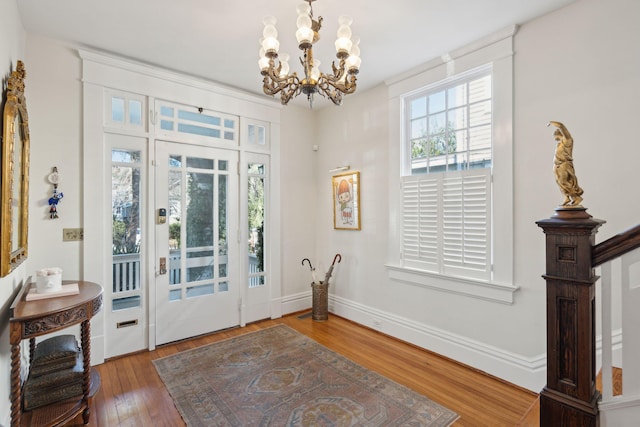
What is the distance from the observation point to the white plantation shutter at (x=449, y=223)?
9.06 feet

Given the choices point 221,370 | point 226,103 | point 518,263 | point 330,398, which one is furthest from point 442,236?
point 226,103

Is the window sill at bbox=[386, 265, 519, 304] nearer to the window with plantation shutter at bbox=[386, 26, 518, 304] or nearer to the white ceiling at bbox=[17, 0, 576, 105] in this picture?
the window with plantation shutter at bbox=[386, 26, 518, 304]

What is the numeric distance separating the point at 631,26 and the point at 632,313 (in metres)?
2.02

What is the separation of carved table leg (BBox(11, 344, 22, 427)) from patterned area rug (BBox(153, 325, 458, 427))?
89cm

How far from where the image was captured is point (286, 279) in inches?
169

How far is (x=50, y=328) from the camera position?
1853 millimetres

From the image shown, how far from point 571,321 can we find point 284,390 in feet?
6.63

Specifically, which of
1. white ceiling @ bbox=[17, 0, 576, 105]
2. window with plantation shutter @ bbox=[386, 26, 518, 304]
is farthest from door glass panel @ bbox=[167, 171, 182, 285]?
window with plantation shutter @ bbox=[386, 26, 518, 304]

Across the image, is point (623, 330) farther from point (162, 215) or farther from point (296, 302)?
point (296, 302)

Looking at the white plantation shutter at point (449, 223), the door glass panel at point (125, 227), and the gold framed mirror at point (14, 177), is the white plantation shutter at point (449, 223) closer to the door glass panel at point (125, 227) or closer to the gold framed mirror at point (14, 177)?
the door glass panel at point (125, 227)

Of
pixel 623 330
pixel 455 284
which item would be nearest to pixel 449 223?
pixel 455 284

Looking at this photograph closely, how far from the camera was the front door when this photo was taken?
329 centimetres

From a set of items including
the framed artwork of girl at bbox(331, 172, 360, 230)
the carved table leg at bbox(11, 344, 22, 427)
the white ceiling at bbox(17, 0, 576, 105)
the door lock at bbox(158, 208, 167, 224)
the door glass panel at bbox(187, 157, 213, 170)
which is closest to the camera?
the carved table leg at bbox(11, 344, 22, 427)

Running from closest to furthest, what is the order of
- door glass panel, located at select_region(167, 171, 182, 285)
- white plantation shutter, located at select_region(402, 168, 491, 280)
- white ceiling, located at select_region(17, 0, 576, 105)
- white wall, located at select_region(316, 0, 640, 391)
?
white wall, located at select_region(316, 0, 640, 391), white ceiling, located at select_region(17, 0, 576, 105), white plantation shutter, located at select_region(402, 168, 491, 280), door glass panel, located at select_region(167, 171, 182, 285)
